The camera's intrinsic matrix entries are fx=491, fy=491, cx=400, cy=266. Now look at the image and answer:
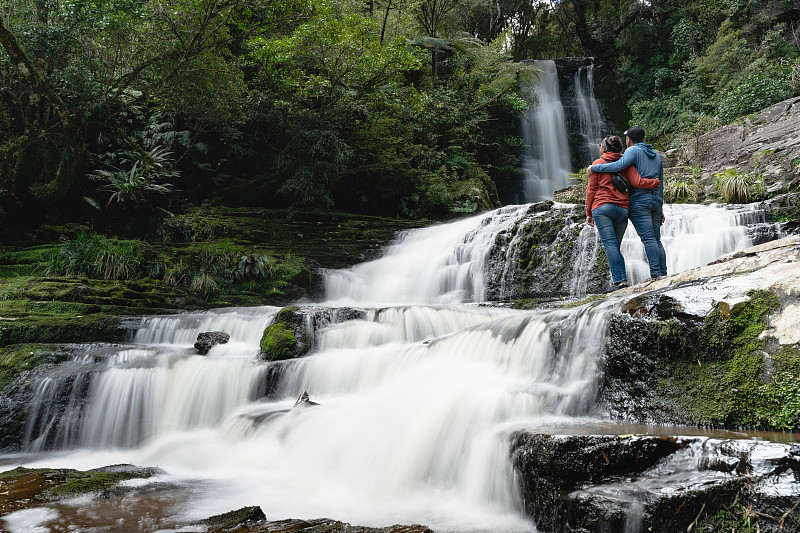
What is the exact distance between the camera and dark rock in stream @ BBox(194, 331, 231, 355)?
706 centimetres

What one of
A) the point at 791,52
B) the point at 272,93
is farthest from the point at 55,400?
the point at 791,52

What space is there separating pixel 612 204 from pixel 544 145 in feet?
55.2

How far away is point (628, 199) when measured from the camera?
5891mm

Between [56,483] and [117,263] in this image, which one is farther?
[117,263]

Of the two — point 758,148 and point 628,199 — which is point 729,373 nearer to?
point 628,199

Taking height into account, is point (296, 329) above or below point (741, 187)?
below

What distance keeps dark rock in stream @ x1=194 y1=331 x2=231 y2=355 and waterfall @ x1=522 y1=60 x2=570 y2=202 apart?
15415 mm

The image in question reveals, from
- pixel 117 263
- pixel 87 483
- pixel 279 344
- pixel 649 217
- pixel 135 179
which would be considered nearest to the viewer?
pixel 87 483

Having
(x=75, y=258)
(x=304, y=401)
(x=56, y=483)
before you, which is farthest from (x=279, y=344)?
(x=75, y=258)

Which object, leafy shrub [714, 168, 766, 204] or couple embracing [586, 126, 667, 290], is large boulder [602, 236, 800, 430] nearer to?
couple embracing [586, 126, 667, 290]

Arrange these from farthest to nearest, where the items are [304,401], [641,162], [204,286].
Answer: [204,286], [641,162], [304,401]

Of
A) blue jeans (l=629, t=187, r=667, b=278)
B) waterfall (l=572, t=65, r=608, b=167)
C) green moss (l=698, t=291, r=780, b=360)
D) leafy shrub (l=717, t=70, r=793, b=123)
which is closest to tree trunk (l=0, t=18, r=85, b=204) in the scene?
blue jeans (l=629, t=187, r=667, b=278)

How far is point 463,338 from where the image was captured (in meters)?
5.54

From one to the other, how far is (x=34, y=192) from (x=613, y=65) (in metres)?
24.4
